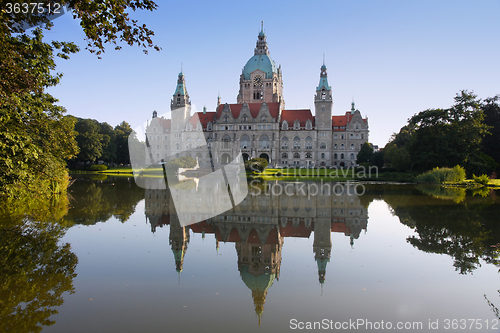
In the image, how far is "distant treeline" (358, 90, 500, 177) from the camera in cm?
3746

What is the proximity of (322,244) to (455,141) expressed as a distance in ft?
118

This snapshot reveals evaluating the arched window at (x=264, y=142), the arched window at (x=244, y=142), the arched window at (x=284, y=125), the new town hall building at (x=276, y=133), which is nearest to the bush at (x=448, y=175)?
the new town hall building at (x=276, y=133)

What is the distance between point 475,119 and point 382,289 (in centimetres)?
4063

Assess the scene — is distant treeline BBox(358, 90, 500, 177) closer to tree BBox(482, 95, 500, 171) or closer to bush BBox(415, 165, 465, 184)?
tree BBox(482, 95, 500, 171)

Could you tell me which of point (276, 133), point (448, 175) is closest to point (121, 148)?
point (276, 133)

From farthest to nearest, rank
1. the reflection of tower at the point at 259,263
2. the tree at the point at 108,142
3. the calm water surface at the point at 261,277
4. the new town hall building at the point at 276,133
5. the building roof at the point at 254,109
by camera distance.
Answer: the building roof at the point at 254,109 < the new town hall building at the point at 276,133 < the tree at the point at 108,142 < the reflection of tower at the point at 259,263 < the calm water surface at the point at 261,277

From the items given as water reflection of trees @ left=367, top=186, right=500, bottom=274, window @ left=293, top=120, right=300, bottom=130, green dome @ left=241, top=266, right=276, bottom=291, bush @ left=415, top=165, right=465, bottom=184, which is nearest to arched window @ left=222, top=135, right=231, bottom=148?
window @ left=293, top=120, right=300, bottom=130

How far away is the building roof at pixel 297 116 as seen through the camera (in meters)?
66.6

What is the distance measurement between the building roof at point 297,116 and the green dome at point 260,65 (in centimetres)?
1083

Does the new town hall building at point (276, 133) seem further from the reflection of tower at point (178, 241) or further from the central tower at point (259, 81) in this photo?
the reflection of tower at point (178, 241)

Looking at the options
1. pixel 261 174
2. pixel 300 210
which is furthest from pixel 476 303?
pixel 261 174

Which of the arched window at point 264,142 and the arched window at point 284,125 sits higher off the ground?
the arched window at point 284,125

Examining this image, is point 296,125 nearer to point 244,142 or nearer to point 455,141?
point 244,142

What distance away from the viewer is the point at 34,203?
49.3 ft
